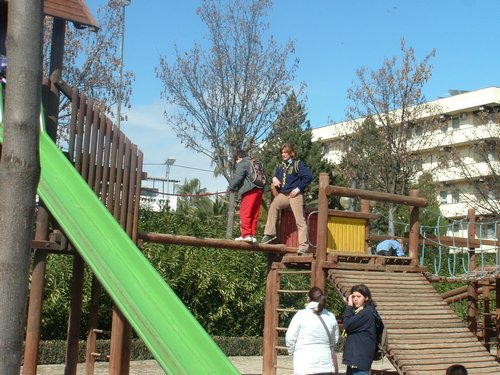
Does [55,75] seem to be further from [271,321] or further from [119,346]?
[271,321]

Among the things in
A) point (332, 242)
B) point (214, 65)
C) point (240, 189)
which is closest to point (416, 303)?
point (332, 242)

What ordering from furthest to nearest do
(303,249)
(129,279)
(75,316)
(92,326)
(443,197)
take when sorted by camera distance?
(443,197)
(303,249)
(92,326)
(75,316)
(129,279)

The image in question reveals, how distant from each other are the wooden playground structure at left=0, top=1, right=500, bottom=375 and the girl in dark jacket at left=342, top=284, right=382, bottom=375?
1470mm

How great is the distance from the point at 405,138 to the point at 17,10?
25.4m

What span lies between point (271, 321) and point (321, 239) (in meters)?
2.02

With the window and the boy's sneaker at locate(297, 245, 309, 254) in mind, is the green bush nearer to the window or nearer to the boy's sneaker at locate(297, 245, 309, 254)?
the boy's sneaker at locate(297, 245, 309, 254)

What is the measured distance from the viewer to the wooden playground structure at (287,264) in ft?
25.5

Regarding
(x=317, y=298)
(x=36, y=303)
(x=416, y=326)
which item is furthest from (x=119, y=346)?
(x=416, y=326)

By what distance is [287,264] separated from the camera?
38.1 feet

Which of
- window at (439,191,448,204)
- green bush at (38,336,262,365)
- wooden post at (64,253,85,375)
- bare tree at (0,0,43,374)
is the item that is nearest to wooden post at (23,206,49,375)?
wooden post at (64,253,85,375)

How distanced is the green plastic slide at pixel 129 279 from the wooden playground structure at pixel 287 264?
1.38m

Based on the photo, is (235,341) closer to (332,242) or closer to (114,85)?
(332,242)

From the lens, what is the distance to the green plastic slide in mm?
4555

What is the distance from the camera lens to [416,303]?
10828mm
